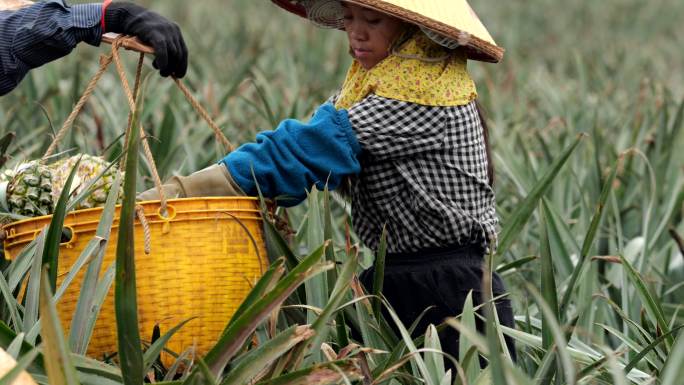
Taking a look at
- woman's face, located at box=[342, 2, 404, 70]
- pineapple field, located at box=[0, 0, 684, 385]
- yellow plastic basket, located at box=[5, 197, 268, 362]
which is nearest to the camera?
pineapple field, located at box=[0, 0, 684, 385]

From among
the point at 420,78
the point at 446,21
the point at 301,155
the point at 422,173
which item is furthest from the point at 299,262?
the point at 446,21

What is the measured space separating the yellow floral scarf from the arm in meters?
0.38

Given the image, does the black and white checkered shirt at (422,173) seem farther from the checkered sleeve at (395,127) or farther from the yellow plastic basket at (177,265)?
the yellow plastic basket at (177,265)

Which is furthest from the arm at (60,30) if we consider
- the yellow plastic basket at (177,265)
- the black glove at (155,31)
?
the yellow plastic basket at (177,265)

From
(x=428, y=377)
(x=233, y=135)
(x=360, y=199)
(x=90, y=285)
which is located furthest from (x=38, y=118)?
(x=428, y=377)

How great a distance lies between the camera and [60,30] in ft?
7.65

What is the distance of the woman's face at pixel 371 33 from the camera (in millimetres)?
2320

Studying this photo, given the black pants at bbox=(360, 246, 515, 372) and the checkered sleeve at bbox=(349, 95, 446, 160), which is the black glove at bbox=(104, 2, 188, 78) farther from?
the black pants at bbox=(360, 246, 515, 372)

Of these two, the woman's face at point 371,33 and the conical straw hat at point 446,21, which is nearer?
the conical straw hat at point 446,21

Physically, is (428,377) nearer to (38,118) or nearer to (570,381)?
(570,381)

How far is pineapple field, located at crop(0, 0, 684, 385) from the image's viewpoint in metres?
1.74

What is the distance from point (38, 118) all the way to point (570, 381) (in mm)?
2793

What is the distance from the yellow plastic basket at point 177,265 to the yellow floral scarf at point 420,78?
356 millimetres

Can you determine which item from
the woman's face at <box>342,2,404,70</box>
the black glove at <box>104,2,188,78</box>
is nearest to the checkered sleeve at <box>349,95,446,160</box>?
the woman's face at <box>342,2,404,70</box>
